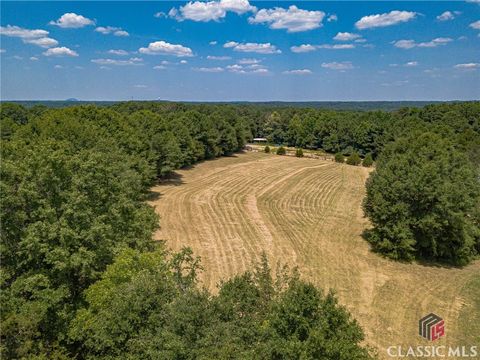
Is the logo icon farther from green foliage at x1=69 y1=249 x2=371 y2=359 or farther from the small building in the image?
the small building

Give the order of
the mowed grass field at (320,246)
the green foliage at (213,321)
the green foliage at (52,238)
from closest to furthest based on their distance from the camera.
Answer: the green foliage at (213,321) → the green foliage at (52,238) → the mowed grass field at (320,246)

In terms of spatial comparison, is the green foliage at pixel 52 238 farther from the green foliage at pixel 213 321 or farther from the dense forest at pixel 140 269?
the green foliage at pixel 213 321

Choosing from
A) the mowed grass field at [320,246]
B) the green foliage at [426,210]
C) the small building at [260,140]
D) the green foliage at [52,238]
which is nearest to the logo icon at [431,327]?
the mowed grass field at [320,246]

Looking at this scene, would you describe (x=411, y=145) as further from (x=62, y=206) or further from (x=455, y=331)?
(x=62, y=206)

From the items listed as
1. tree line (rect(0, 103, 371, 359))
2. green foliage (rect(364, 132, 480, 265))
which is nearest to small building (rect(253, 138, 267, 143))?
green foliage (rect(364, 132, 480, 265))

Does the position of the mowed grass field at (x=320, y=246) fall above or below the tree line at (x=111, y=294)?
below

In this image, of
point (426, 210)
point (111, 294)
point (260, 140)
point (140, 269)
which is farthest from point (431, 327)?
point (260, 140)

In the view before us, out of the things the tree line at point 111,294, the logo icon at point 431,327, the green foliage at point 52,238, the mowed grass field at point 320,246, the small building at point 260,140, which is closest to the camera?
the tree line at point 111,294
